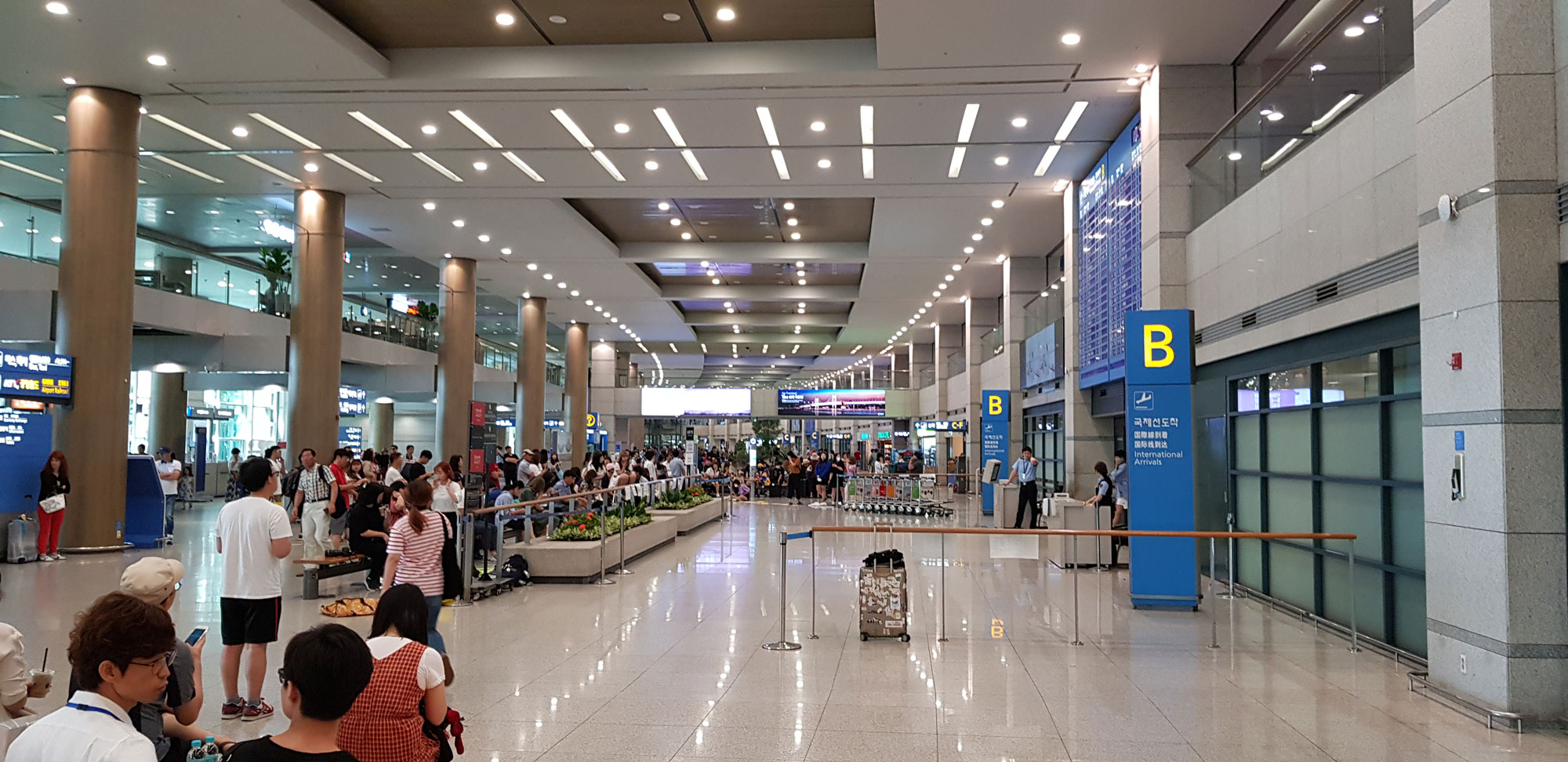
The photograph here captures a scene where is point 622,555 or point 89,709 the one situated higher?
point 89,709

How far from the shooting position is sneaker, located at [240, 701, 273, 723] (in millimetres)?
5980

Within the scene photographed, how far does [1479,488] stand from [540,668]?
20.8ft

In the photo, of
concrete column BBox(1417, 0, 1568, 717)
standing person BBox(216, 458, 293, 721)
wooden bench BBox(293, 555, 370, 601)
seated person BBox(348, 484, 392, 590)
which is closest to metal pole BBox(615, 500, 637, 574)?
seated person BBox(348, 484, 392, 590)

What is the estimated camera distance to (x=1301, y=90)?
30.5ft

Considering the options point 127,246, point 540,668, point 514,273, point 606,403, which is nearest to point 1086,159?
point 540,668

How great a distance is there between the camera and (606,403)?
42.8m

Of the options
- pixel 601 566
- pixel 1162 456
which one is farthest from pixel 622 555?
pixel 1162 456

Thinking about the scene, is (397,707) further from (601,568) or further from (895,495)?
(895,495)

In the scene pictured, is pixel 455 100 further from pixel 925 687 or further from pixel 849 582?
pixel 925 687

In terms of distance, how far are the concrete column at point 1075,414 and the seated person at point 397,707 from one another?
589 inches

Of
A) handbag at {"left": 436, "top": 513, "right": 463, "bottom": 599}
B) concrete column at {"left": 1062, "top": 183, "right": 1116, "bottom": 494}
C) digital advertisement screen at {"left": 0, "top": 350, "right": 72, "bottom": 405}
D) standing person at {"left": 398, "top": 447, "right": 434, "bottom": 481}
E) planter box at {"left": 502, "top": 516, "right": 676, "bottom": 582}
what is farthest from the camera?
concrete column at {"left": 1062, "top": 183, "right": 1116, "bottom": 494}

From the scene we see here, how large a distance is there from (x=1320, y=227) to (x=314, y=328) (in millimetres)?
15768

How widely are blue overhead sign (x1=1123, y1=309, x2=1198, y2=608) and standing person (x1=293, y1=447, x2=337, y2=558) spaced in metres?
10.2

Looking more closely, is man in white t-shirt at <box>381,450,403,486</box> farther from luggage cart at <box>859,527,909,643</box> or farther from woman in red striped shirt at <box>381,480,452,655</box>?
woman in red striped shirt at <box>381,480,452,655</box>
